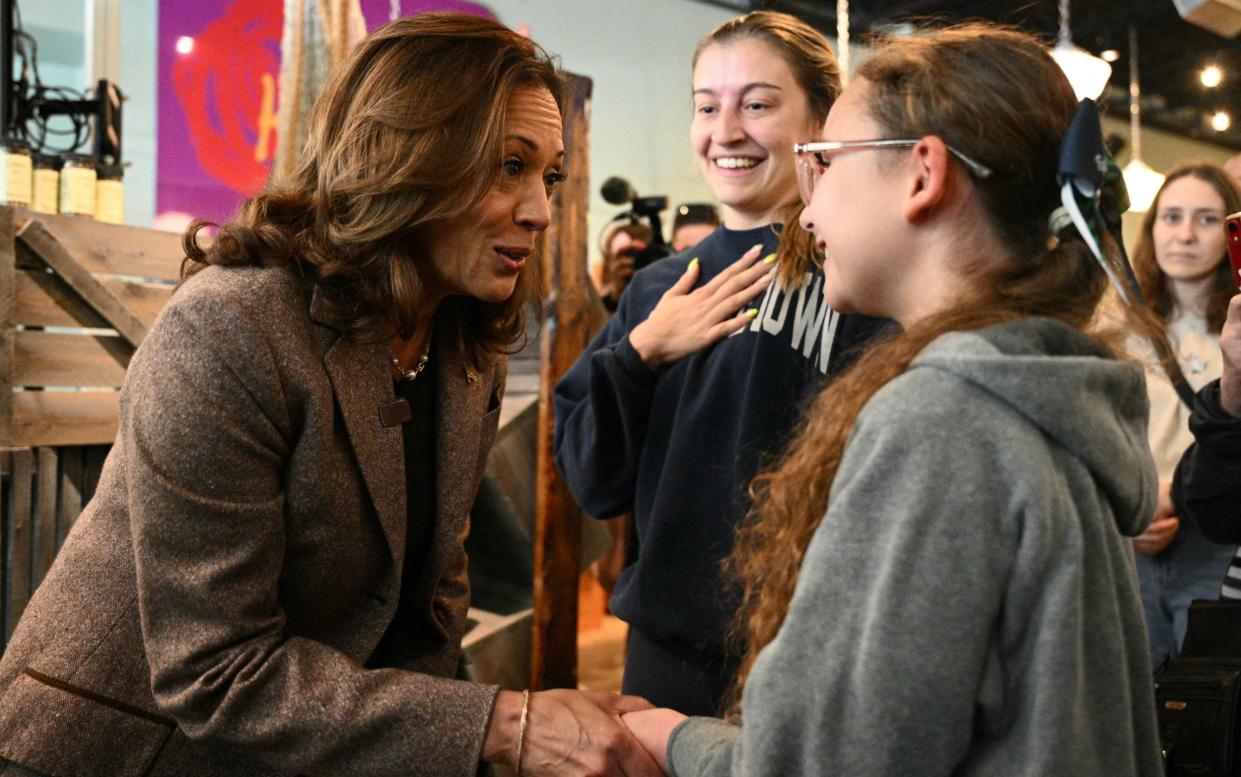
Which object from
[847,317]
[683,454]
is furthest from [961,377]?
[683,454]

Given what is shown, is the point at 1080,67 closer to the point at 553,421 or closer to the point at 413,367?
the point at 553,421

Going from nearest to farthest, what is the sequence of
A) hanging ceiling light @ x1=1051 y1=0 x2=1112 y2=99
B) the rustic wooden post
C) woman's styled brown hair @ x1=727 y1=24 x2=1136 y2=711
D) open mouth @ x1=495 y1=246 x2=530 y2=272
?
woman's styled brown hair @ x1=727 y1=24 x2=1136 y2=711, open mouth @ x1=495 y1=246 x2=530 y2=272, the rustic wooden post, hanging ceiling light @ x1=1051 y1=0 x2=1112 y2=99

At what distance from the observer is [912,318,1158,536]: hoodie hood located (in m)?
0.88

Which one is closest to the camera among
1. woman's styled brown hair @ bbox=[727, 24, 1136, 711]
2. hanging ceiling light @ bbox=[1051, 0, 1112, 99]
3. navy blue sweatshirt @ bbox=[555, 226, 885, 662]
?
woman's styled brown hair @ bbox=[727, 24, 1136, 711]

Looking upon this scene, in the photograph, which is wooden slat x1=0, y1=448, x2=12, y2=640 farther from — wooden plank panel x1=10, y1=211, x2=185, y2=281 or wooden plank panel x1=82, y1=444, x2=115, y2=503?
wooden plank panel x1=10, y1=211, x2=185, y2=281

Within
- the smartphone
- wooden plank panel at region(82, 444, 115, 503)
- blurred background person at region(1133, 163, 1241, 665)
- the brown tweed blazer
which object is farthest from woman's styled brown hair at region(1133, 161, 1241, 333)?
wooden plank panel at region(82, 444, 115, 503)

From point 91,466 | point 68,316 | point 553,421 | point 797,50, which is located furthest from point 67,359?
point 797,50

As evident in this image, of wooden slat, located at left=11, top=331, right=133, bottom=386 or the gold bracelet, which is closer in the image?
the gold bracelet

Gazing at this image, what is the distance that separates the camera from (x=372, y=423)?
1.34m

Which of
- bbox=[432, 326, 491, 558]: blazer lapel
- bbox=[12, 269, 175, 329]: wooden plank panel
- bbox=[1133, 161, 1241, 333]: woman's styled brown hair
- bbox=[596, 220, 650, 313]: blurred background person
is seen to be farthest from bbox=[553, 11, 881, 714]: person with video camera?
bbox=[596, 220, 650, 313]: blurred background person

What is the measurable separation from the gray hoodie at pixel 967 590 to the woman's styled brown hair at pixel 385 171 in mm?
667

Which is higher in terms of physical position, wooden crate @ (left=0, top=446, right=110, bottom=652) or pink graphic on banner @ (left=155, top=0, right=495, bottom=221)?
pink graphic on banner @ (left=155, top=0, right=495, bottom=221)

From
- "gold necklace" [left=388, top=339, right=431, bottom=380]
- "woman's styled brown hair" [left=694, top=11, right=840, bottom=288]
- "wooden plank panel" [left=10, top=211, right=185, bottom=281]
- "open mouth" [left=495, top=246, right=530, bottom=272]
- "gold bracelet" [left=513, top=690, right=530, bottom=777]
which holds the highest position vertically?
"woman's styled brown hair" [left=694, top=11, right=840, bottom=288]

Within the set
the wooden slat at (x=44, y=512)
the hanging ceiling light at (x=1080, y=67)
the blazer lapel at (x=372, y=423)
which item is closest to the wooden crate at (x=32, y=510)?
the wooden slat at (x=44, y=512)
